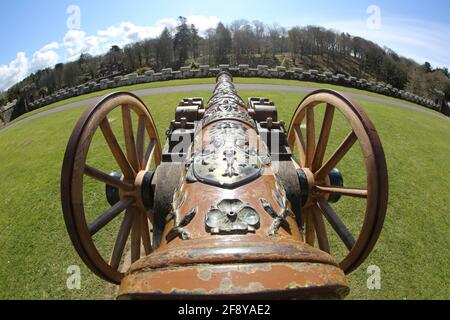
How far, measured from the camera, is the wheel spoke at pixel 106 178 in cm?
282

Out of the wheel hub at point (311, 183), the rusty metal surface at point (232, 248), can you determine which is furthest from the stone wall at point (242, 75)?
the rusty metal surface at point (232, 248)

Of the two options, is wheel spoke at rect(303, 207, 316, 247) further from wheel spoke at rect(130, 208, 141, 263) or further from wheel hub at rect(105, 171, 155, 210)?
wheel spoke at rect(130, 208, 141, 263)

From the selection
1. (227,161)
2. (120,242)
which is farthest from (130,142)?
(227,161)

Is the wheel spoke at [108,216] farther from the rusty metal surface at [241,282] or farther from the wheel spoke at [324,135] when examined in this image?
the wheel spoke at [324,135]

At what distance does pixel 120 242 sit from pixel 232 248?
2.14 metres

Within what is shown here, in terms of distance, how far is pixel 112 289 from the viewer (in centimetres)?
399

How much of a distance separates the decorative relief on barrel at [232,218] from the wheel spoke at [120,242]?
1705mm

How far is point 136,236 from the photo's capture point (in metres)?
3.47

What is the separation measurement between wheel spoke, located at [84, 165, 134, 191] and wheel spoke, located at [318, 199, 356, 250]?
1.99 meters

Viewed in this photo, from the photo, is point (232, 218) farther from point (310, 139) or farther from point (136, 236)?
point (310, 139)

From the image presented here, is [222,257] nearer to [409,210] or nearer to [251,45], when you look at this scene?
[409,210]

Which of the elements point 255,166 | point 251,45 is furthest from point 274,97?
point 251,45

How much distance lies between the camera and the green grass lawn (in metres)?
4.12

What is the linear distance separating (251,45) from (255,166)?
4235 centimetres
